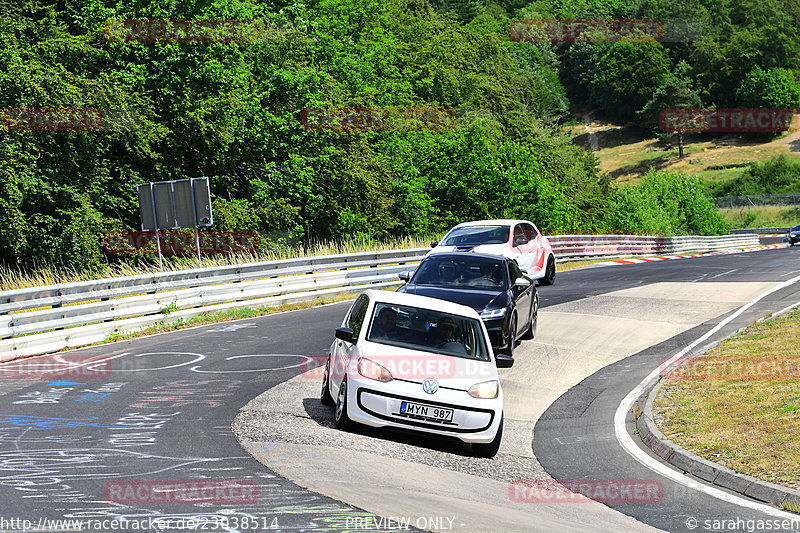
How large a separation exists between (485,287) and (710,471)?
6.31 metres

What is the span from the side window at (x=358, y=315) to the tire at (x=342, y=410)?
0.64 meters

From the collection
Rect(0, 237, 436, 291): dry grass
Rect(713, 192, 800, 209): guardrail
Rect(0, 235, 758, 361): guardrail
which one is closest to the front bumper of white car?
Rect(0, 235, 758, 361): guardrail

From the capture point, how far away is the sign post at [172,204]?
22812 millimetres

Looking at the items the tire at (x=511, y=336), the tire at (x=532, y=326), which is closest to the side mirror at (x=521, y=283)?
the tire at (x=511, y=336)

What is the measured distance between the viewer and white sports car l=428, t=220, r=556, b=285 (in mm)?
21344

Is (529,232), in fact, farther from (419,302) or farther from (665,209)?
(665,209)

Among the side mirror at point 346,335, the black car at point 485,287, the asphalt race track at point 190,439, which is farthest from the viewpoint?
the black car at point 485,287

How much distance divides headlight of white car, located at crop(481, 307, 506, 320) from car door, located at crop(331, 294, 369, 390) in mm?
3126

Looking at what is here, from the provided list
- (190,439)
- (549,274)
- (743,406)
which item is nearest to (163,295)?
(190,439)

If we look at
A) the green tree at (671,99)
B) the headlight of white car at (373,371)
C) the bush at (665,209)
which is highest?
the green tree at (671,99)

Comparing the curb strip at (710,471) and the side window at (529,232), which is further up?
the side window at (529,232)

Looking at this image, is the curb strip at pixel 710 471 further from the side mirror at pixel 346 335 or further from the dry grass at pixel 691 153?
the dry grass at pixel 691 153

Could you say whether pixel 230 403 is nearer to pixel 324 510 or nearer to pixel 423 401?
pixel 423 401

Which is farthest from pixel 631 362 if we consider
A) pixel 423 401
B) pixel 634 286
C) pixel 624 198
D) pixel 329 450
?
pixel 624 198
